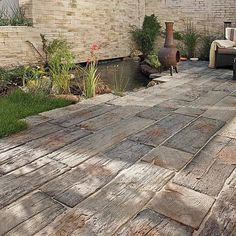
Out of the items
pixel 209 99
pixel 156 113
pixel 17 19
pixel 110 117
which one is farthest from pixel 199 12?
pixel 110 117

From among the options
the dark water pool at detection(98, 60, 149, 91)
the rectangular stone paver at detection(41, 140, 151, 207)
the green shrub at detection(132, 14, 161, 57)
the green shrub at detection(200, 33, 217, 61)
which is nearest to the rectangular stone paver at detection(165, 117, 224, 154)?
the rectangular stone paver at detection(41, 140, 151, 207)

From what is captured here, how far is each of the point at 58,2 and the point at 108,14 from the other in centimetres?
183

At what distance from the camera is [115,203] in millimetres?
1475

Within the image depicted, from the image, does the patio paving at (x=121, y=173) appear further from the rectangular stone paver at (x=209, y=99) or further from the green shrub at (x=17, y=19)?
the green shrub at (x=17, y=19)

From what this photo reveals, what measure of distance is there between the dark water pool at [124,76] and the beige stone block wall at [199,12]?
2.07 m

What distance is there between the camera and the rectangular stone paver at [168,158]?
1.87 metres

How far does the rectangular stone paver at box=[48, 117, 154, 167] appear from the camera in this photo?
1.99 metres

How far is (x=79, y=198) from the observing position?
4.98 feet

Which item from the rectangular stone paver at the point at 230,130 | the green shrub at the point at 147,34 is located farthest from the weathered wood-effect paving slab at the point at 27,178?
the green shrub at the point at 147,34

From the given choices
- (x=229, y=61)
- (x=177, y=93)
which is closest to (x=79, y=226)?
(x=177, y=93)

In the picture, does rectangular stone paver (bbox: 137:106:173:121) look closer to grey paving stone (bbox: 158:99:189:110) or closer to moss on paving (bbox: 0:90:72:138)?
grey paving stone (bbox: 158:99:189:110)

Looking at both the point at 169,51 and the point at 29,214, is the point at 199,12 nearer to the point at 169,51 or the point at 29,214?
the point at 169,51

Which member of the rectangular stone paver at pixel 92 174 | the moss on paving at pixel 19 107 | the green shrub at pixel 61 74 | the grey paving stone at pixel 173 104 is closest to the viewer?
the rectangular stone paver at pixel 92 174

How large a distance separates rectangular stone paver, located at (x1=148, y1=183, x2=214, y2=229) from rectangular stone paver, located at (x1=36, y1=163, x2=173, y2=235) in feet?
0.20
